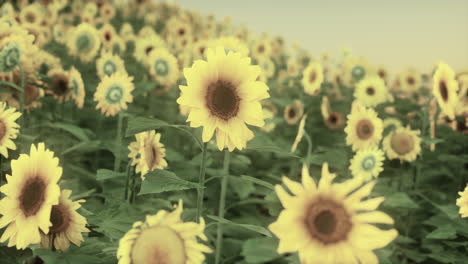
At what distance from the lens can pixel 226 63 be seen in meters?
1.70

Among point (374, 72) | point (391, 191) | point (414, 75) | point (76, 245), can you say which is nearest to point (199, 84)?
point (76, 245)

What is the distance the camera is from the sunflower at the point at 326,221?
4.34 feet

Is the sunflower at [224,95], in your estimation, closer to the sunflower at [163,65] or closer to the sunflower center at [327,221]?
the sunflower center at [327,221]

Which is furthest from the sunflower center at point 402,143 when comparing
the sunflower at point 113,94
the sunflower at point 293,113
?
the sunflower at point 113,94

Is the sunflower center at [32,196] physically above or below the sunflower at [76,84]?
below

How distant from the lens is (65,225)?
1718 millimetres

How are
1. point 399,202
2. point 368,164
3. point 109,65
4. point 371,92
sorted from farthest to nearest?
point 371,92, point 109,65, point 368,164, point 399,202

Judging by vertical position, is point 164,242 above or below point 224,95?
below

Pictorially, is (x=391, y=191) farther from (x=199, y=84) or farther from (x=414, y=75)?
(x=414, y=75)

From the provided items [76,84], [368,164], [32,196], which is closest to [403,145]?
[368,164]

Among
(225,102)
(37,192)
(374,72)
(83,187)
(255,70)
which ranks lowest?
(83,187)

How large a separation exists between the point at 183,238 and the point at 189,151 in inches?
99.1

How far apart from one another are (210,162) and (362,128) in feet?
3.20

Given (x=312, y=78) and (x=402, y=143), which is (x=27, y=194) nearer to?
(x=402, y=143)
